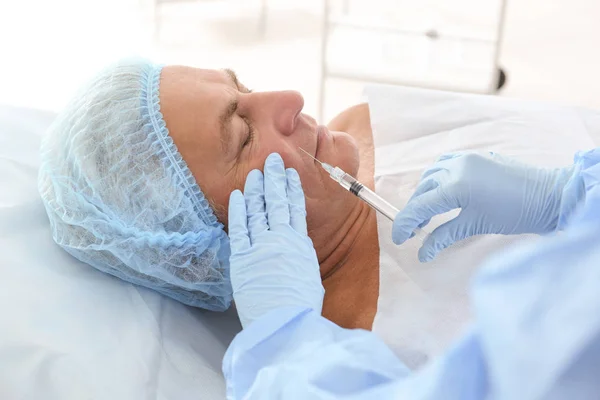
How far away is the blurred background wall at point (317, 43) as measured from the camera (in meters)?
2.68

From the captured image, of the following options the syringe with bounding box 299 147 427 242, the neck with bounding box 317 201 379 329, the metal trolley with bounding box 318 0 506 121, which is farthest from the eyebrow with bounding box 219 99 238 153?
the metal trolley with bounding box 318 0 506 121

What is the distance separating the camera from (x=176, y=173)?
48.0 inches

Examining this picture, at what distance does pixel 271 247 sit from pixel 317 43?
2.60 meters

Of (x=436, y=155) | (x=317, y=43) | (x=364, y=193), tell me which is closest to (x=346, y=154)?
(x=364, y=193)

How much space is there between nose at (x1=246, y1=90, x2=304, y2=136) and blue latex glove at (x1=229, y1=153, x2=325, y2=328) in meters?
0.08

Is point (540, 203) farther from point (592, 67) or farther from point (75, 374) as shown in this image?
point (592, 67)

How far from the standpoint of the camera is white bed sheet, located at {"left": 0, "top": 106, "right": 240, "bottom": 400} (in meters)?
1.06

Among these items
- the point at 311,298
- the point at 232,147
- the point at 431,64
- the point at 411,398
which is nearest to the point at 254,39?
the point at 431,64

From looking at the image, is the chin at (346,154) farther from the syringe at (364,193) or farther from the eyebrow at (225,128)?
the eyebrow at (225,128)

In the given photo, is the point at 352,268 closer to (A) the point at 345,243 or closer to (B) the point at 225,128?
(A) the point at 345,243

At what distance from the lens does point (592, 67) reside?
3.33m

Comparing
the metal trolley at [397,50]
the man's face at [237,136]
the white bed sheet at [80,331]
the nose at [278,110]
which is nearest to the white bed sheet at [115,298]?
the white bed sheet at [80,331]

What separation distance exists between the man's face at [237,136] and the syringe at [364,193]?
5 centimetres

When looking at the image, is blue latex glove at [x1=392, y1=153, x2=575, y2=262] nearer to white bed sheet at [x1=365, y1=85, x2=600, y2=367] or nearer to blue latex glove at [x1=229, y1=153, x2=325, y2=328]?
white bed sheet at [x1=365, y1=85, x2=600, y2=367]
